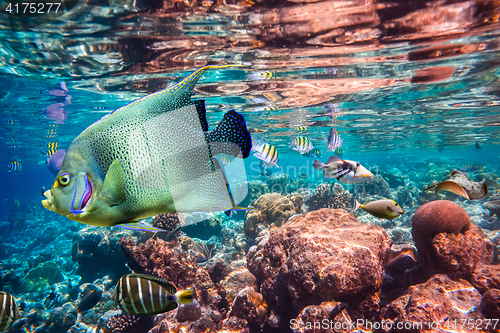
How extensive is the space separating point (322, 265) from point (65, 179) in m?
3.98

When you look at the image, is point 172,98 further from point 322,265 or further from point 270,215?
point 270,215

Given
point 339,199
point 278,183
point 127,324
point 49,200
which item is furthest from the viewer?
point 278,183

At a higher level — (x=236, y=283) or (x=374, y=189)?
(x=236, y=283)

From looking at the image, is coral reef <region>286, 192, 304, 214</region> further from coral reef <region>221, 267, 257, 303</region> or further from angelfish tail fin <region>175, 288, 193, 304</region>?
angelfish tail fin <region>175, 288, 193, 304</region>

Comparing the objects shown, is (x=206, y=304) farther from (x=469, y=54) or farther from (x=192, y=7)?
(x=469, y=54)

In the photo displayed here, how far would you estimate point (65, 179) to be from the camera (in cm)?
101

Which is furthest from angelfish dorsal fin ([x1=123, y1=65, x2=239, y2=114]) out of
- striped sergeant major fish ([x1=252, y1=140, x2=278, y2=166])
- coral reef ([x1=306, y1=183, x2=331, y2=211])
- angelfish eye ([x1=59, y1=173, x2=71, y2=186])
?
coral reef ([x1=306, y1=183, x2=331, y2=211])

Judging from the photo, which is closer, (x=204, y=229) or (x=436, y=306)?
(x=436, y=306)

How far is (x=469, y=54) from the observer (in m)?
8.46

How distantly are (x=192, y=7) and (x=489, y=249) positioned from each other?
9.15 m

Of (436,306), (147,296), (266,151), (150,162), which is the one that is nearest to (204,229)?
(266,151)

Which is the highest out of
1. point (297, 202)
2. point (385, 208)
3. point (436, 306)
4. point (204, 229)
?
point (385, 208)

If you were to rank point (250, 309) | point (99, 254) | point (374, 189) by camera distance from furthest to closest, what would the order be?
1. point (374, 189)
2. point (99, 254)
3. point (250, 309)

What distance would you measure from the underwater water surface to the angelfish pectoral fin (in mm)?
550
